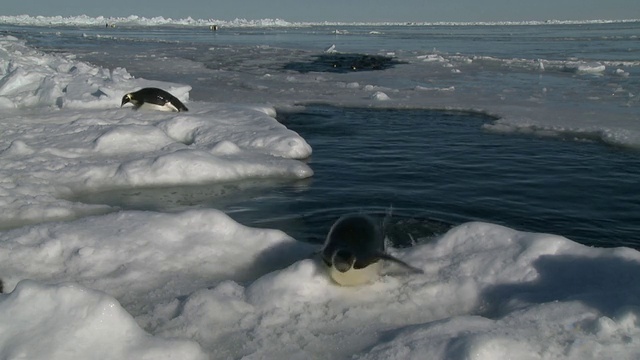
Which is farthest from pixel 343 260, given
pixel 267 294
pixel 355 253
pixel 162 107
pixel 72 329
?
pixel 162 107

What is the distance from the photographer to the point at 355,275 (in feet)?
12.4

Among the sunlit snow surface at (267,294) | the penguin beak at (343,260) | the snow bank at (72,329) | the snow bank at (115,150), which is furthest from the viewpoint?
the snow bank at (115,150)

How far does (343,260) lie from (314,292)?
0.89ft

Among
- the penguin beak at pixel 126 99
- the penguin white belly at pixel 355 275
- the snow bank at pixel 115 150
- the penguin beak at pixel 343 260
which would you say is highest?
the penguin beak at pixel 343 260

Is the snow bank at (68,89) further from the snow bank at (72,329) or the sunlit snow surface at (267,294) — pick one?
the snow bank at (72,329)

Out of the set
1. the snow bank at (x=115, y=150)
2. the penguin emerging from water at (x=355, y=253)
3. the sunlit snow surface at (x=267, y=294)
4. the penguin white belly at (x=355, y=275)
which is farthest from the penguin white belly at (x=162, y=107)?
the penguin white belly at (x=355, y=275)

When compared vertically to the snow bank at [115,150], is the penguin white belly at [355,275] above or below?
above

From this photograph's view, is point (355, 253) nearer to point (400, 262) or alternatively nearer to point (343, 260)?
point (343, 260)

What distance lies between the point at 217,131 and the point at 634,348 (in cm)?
691

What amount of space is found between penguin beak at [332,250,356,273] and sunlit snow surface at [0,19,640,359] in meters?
0.15

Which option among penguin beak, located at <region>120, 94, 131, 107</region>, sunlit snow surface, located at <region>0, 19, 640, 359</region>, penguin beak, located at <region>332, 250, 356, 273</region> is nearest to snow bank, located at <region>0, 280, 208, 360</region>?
sunlit snow surface, located at <region>0, 19, 640, 359</region>

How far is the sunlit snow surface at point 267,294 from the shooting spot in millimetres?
2893

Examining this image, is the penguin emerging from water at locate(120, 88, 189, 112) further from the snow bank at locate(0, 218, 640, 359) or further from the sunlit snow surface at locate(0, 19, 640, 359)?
the snow bank at locate(0, 218, 640, 359)

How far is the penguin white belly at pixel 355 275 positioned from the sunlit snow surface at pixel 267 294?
0.05 meters
